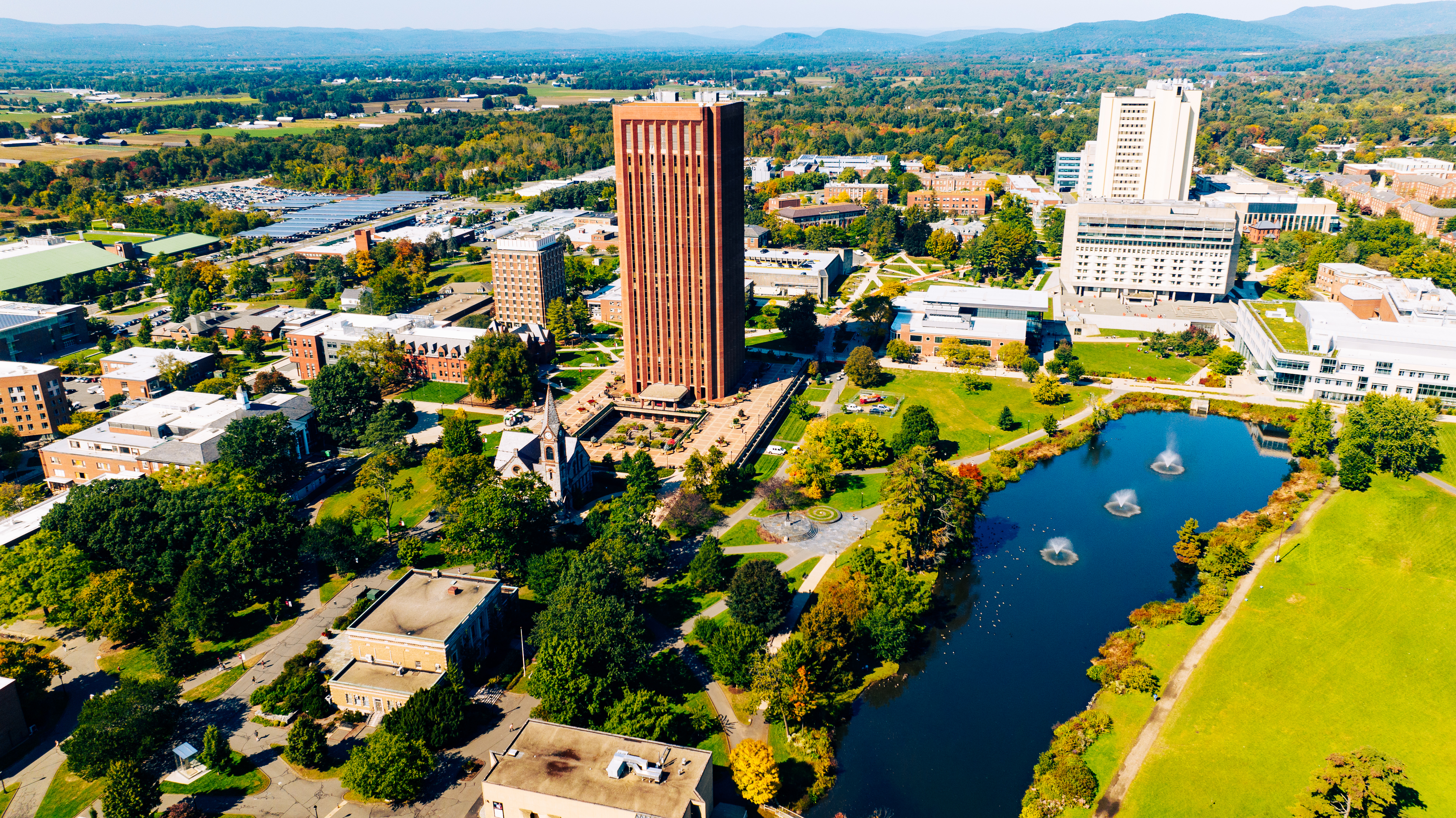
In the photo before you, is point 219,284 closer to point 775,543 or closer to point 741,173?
point 741,173

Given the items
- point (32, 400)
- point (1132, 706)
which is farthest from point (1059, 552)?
point (32, 400)

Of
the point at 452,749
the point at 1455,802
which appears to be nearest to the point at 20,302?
the point at 452,749

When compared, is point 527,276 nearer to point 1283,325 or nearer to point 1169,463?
point 1169,463

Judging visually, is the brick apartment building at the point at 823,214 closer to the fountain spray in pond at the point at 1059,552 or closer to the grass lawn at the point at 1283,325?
the grass lawn at the point at 1283,325

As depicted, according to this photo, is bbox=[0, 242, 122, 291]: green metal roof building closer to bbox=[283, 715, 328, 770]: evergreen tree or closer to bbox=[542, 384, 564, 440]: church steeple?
bbox=[542, 384, 564, 440]: church steeple

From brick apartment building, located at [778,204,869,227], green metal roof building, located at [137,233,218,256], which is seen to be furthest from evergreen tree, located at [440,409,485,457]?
brick apartment building, located at [778,204,869,227]

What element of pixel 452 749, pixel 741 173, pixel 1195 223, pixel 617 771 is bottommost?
pixel 452 749

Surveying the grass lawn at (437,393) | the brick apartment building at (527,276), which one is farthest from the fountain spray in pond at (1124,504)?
the brick apartment building at (527,276)
